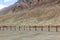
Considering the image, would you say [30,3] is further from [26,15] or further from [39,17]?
[39,17]

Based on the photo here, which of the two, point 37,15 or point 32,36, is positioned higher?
point 37,15

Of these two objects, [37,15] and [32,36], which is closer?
[32,36]

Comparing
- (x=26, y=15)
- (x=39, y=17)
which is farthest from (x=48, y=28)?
(x=26, y=15)

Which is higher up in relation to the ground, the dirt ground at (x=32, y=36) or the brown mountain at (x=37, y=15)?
the brown mountain at (x=37, y=15)

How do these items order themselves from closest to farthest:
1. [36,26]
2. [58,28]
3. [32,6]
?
[58,28] → [36,26] → [32,6]

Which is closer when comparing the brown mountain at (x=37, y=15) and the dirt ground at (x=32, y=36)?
the dirt ground at (x=32, y=36)

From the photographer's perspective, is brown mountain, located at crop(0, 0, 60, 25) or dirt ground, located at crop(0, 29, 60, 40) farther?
brown mountain, located at crop(0, 0, 60, 25)

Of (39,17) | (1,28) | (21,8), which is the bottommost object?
(1,28)

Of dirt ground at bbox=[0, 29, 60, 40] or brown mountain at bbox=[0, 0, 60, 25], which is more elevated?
brown mountain at bbox=[0, 0, 60, 25]

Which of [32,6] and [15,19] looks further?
[32,6]

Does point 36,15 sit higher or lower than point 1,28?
higher

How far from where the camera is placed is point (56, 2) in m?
17.8

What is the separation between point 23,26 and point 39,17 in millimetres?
2258

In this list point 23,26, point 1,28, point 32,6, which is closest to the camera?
point 23,26
